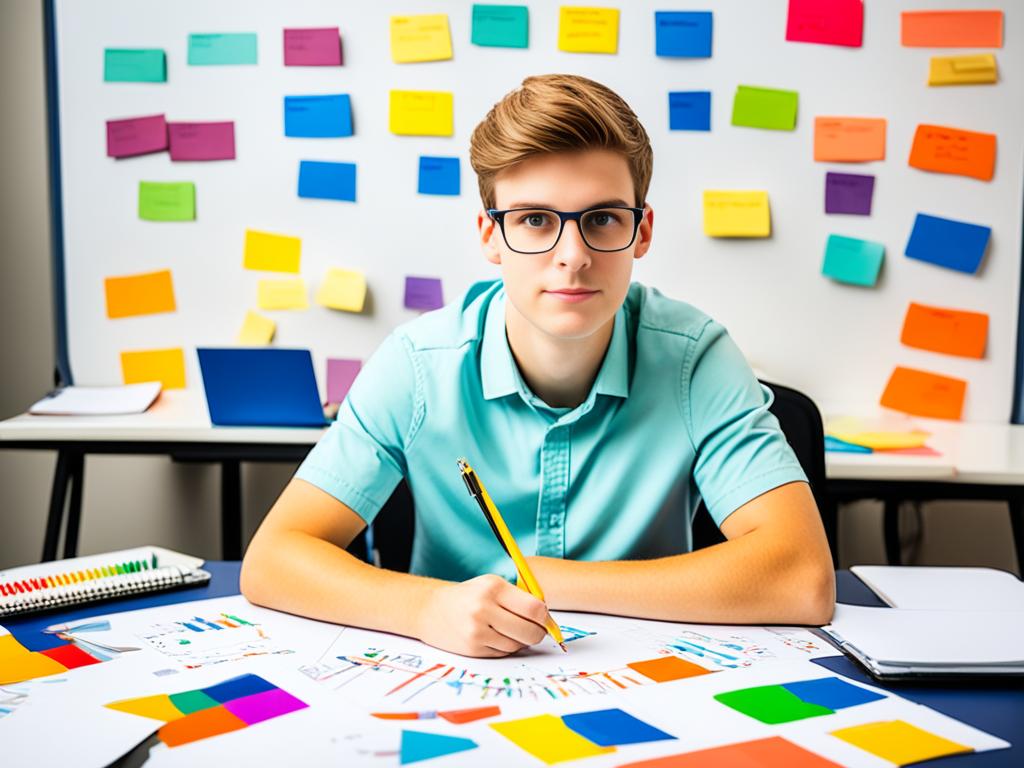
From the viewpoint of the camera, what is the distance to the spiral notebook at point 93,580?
3.25 feet

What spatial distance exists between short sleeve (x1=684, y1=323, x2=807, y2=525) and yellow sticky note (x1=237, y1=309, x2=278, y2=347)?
1.53 metres

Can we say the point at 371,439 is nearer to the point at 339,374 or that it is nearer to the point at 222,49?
the point at 339,374

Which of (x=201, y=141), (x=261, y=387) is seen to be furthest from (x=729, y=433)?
(x=201, y=141)

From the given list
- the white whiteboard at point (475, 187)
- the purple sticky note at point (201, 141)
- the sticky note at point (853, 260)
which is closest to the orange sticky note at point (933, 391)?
the white whiteboard at point (475, 187)

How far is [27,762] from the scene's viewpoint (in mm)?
667

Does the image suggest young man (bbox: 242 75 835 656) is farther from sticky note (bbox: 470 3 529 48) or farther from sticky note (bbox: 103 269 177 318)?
sticky note (bbox: 103 269 177 318)

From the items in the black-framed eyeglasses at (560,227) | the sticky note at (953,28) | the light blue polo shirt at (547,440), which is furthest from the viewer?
the sticky note at (953,28)

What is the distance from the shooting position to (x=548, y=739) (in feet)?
2.29

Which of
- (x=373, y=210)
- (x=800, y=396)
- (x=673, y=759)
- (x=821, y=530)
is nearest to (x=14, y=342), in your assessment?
(x=373, y=210)

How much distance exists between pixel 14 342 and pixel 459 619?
2234 millimetres

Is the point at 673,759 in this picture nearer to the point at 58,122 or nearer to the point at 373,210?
the point at 373,210

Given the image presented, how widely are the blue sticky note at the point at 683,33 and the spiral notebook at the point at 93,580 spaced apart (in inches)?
69.9

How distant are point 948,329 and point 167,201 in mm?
1981

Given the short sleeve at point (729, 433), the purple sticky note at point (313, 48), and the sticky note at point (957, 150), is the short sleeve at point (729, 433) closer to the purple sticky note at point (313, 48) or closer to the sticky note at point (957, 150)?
the sticky note at point (957, 150)
